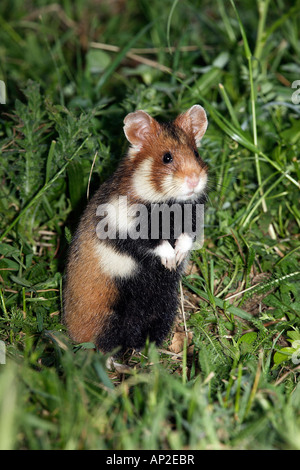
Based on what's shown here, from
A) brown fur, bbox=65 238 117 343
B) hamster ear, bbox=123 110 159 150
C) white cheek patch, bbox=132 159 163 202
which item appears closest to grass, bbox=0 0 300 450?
brown fur, bbox=65 238 117 343

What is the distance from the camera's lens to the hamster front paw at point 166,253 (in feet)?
11.1

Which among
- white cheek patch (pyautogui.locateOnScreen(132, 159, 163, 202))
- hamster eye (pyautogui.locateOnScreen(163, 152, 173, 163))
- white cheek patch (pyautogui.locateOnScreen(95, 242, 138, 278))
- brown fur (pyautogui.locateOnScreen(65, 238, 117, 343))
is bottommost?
brown fur (pyautogui.locateOnScreen(65, 238, 117, 343))

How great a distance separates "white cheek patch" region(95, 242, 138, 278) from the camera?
11.0ft

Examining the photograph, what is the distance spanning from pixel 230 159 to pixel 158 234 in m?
1.49

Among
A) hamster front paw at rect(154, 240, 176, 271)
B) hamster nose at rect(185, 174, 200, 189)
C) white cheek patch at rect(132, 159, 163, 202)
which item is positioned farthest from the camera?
hamster front paw at rect(154, 240, 176, 271)

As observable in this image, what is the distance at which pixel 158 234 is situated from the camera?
11.0 feet

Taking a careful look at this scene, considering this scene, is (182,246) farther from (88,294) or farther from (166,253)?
(88,294)

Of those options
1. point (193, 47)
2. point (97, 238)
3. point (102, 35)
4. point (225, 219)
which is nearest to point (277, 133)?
point (225, 219)

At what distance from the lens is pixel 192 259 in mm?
4031

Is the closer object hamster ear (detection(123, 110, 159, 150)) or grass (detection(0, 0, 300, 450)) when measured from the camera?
grass (detection(0, 0, 300, 450))

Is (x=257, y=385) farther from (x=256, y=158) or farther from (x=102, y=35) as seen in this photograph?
(x=102, y=35)

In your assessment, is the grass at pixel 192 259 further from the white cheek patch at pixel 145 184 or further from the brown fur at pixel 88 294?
the white cheek patch at pixel 145 184

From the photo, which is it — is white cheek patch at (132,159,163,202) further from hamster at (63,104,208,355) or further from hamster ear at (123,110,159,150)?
hamster ear at (123,110,159,150)

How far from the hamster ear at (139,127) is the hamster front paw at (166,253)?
623mm
